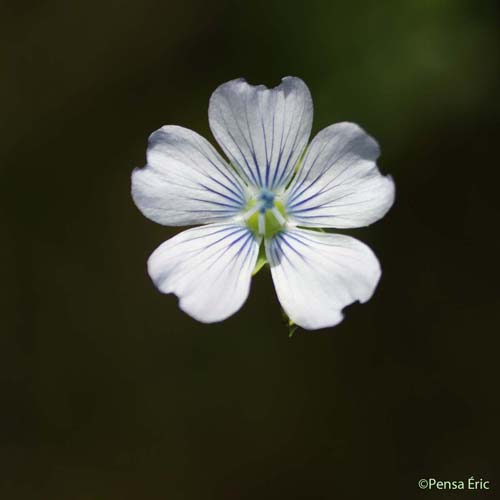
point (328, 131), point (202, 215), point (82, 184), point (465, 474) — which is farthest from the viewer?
point (82, 184)

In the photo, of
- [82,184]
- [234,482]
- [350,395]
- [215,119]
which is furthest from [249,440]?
[215,119]

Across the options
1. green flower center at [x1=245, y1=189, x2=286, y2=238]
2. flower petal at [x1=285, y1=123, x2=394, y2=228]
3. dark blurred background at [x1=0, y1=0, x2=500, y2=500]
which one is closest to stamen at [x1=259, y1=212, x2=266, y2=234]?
green flower center at [x1=245, y1=189, x2=286, y2=238]

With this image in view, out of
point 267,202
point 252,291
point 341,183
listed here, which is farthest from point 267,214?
point 252,291

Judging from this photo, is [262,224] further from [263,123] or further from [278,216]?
[263,123]

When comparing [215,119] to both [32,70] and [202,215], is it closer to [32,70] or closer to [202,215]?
[202,215]

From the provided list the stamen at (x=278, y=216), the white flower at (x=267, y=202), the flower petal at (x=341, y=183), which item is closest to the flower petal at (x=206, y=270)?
the white flower at (x=267, y=202)

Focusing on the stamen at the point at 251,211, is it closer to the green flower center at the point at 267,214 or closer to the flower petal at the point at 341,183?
the green flower center at the point at 267,214
